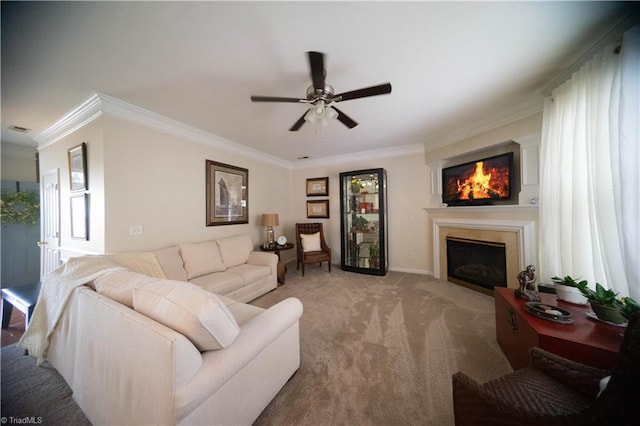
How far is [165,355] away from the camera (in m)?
0.77

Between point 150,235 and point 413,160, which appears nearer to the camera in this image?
point 150,235

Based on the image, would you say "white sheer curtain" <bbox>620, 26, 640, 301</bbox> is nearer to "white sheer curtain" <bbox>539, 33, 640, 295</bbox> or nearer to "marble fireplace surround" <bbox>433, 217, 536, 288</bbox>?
"white sheer curtain" <bbox>539, 33, 640, 295</bbox>

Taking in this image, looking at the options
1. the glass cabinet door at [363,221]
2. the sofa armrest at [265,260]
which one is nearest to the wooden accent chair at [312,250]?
the glass cabinet door at [363,221]

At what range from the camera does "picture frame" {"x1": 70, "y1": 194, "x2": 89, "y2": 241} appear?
2.30 m

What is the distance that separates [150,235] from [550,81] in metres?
4.73

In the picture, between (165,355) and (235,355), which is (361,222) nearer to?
(235,355)

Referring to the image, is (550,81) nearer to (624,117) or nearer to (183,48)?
(624,117)

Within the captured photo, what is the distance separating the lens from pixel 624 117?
1.31m

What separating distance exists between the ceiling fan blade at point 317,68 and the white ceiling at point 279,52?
234 mm

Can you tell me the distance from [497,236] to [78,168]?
5476mm

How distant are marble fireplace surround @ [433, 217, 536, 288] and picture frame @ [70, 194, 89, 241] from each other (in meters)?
4.97

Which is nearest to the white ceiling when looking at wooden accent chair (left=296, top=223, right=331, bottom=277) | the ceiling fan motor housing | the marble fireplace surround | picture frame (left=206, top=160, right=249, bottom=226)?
the ceiling fan motor housing

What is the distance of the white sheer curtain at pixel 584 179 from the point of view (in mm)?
1405

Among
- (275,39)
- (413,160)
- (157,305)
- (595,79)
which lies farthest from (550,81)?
(157,305)
